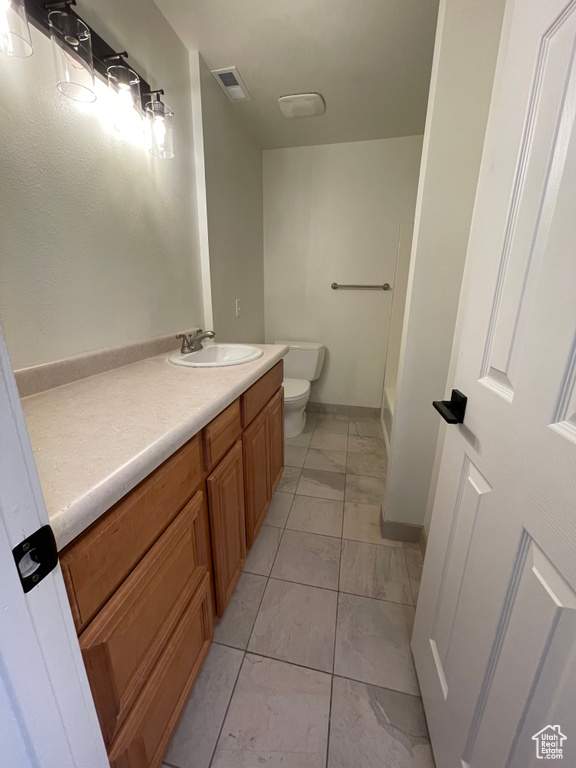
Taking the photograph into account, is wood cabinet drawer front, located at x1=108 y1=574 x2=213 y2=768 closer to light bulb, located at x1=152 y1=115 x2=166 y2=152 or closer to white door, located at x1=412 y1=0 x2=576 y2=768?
white door, located at x1=412 y1=0 x2=576 y2=768

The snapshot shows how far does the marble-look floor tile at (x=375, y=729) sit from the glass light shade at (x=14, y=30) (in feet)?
A: 6.27

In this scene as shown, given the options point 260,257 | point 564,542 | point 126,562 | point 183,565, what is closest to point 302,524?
point 183,565

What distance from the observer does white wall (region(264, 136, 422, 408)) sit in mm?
2340

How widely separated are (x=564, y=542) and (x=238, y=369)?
3.11 ft

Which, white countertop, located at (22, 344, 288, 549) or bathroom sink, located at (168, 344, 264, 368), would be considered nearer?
white countertop, located at (22, 344, 288, 549)

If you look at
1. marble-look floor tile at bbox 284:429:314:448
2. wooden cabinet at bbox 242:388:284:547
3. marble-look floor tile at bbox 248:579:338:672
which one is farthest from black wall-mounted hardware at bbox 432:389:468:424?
marble-look floor tile at bbox 284:429:314:448

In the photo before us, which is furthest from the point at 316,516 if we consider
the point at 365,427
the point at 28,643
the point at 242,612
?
the point at 28,643

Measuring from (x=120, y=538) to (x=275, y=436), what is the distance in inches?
41.2

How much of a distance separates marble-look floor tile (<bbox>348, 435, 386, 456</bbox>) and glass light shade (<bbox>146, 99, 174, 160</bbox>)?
2070 millimetres

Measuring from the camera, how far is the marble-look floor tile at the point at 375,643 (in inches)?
38.1

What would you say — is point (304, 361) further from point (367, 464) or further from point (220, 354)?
point (220, 354)

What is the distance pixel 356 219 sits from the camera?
2.45m

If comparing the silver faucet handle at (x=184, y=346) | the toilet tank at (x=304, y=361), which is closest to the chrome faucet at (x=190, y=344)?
the silver faucet handle at (x=184, y=346)

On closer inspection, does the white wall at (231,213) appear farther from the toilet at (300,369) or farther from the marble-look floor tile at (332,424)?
the marble-look floor tile at (332,424)
